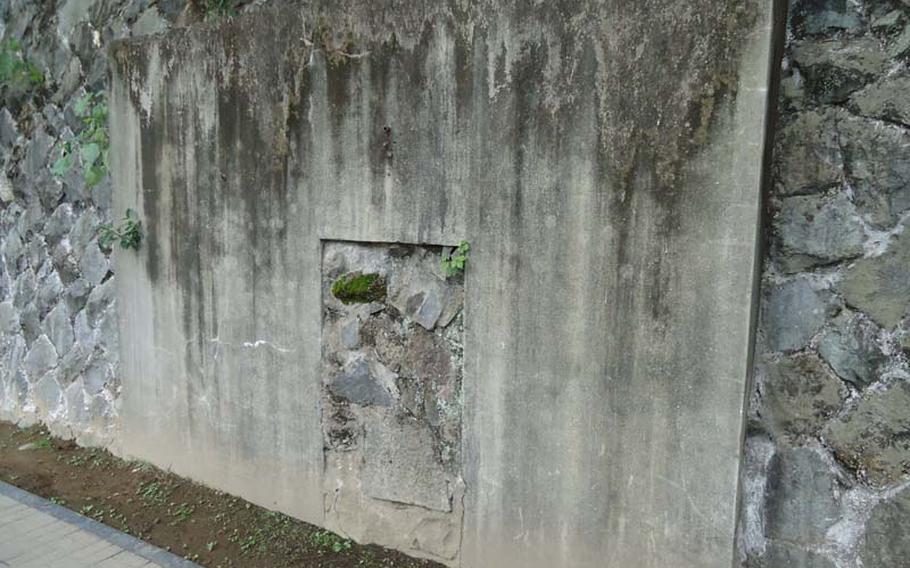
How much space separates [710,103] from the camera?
209 cm

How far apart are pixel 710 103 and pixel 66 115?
3.92m

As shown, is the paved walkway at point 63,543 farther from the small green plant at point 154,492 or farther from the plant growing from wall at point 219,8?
the plant growing from wall at point 219,8

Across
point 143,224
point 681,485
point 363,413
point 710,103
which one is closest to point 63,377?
point 143,224

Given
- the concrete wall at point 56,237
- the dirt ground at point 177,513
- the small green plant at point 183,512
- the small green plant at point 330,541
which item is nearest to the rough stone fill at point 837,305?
the dirt ground at point 177,513

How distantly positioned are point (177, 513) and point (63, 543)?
49 centimetres

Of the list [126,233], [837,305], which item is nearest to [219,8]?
[126,233]

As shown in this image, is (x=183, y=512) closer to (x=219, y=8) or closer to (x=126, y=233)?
(x=126, y=233)

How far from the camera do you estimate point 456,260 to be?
2.59 meters

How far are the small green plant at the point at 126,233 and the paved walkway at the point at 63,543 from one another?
4.55 ft

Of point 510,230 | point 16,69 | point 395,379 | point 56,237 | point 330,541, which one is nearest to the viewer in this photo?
point 510,230

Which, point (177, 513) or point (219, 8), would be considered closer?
point (177, 513)

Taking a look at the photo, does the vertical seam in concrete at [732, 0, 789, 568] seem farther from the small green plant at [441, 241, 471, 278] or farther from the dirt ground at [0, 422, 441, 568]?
the dirt ground at [0, 422, 441, 568]

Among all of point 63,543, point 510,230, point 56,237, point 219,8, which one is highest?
point 219,8

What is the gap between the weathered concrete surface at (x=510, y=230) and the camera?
214 cm
